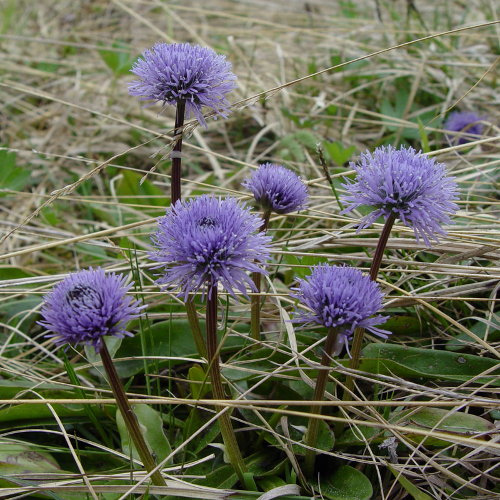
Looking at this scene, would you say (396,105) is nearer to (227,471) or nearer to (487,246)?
(487,246)

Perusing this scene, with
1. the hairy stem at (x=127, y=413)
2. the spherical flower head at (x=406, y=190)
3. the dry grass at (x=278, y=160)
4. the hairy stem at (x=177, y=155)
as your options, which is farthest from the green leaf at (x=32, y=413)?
the spherical flower head at (x=406, y=190)

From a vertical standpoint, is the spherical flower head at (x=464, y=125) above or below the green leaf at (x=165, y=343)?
above

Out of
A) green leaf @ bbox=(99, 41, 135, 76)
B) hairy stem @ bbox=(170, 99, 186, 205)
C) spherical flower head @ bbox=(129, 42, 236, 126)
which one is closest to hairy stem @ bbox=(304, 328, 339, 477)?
hairy stem @ bbox=(170, 99, 186, 205)

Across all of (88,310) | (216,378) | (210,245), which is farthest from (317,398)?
(88,310)

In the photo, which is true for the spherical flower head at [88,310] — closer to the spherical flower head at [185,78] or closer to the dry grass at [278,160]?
the dry grass at [278,160]

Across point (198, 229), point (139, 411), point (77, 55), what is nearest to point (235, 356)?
point (139, 411)

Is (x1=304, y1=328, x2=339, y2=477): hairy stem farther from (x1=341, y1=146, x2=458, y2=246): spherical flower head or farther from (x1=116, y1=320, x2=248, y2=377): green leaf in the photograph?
(x1=116, y1=320, x2=248, y2=377): green leaf
